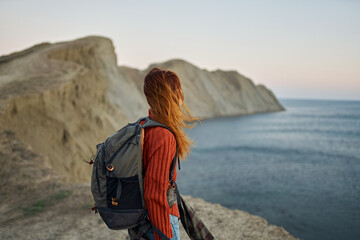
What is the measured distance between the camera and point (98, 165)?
6.13 ft

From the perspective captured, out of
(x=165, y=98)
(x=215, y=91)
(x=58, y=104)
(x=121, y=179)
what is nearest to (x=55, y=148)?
(x=58, y=104)

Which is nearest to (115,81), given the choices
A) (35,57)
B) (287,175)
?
(35,57)

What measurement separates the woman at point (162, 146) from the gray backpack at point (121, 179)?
6cm

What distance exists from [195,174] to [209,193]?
10.8 feet

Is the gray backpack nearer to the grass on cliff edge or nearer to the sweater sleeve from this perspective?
the sweater sleeve

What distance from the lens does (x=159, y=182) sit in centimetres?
177

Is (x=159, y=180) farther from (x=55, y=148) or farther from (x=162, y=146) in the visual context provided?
(x=55, y=148)

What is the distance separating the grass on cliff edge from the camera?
5.49 metres

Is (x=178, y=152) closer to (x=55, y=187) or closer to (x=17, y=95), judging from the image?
(x=55, y=187)

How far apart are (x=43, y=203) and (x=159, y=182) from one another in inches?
195

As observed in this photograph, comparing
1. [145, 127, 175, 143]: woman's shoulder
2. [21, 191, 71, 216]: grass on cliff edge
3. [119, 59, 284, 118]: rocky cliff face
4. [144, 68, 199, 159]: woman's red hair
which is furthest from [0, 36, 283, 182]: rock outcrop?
[119, 59, 284, 118]: rocky cliff face

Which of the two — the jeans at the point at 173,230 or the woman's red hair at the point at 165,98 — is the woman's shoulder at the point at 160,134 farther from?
the jeans at the point at 173,230

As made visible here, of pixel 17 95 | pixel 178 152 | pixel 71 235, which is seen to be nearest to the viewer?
pixel 178 152

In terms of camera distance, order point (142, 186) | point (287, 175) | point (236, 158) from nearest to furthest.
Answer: point (142, 186) → point (287, 175) → point (236, 158)
